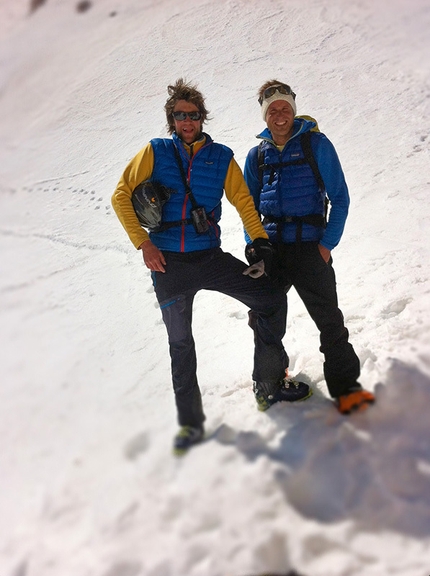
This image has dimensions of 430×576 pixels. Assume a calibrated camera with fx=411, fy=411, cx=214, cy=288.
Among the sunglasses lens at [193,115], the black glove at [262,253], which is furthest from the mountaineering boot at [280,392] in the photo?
the sunglasses lens at [193,115]

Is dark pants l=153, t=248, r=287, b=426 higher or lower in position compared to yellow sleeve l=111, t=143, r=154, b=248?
lower

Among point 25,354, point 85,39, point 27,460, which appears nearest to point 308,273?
point 27,460

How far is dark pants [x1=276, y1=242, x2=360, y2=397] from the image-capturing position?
272cm

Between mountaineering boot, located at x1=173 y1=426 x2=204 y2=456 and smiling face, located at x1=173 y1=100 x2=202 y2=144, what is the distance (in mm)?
1941

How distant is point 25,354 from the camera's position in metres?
5.10

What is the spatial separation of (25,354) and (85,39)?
521 inches

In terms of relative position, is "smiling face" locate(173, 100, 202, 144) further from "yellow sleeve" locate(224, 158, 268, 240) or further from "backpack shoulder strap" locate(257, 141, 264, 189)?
"backpack shoulder strap" locate(257, 141, 264, 189)

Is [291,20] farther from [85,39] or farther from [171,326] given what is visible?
[171,326]

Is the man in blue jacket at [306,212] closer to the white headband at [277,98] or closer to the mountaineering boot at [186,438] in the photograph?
the white headband at [277,98]

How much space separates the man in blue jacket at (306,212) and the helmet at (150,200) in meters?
0.67

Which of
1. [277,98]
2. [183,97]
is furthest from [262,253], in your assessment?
[183,97]

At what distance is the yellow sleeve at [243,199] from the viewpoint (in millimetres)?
2891

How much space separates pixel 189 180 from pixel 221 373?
6.46 feet

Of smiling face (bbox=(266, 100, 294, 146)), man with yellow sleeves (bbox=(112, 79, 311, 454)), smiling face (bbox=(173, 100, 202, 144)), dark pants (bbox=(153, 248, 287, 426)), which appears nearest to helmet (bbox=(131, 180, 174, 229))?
man with yellow sleeves (bbox=(112, 79, 311, 454))
